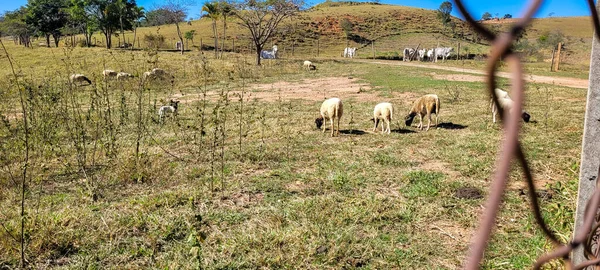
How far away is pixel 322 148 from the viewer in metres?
7.45

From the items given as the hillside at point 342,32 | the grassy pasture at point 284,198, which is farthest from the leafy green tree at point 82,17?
the grassy pasture at point 284,198

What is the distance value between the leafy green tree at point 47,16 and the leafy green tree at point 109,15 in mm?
4874

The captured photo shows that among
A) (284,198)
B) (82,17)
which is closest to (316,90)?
(284,198)

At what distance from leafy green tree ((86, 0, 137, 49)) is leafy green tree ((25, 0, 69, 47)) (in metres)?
4.87

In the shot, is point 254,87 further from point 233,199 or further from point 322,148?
point 233,199

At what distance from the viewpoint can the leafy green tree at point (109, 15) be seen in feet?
131

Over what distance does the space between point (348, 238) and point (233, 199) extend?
168 centimetres

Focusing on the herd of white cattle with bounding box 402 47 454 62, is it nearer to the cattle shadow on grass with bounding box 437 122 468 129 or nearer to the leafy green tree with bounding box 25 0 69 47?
the cattle shadow on grass with bounding box 437 122 468 129

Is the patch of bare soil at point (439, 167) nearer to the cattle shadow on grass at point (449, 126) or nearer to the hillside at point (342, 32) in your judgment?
the cattle shadow on grass at point (449, 126)

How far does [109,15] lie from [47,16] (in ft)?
38.4

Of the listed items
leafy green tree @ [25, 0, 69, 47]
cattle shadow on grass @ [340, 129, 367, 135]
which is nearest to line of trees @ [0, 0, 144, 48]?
leafy green tree @ [25, 0, 69, 47]

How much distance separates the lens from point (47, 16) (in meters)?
45.8

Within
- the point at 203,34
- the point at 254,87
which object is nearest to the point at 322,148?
the point at 254,87

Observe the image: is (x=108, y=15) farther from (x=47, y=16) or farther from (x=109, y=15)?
(x=47, y=16)
